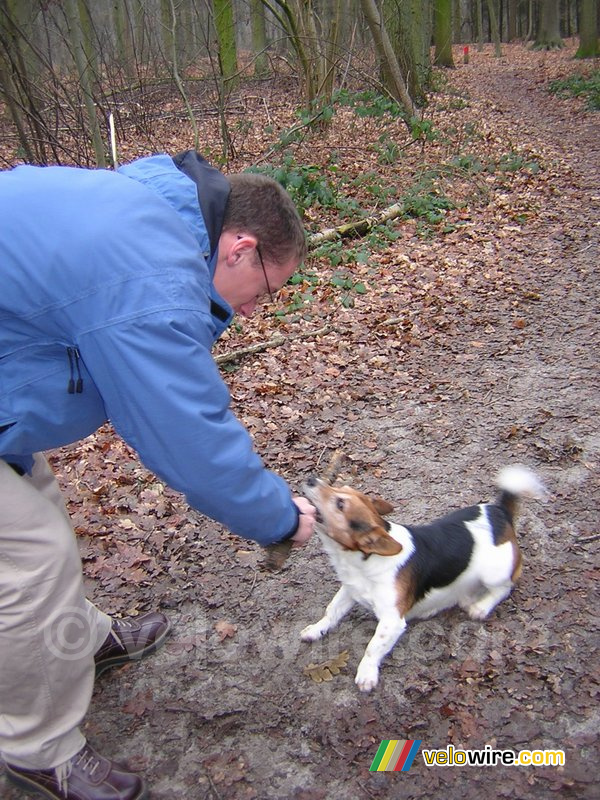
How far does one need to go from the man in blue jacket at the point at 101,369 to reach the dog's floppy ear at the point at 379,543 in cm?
51

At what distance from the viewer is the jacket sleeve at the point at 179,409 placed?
5.98ft

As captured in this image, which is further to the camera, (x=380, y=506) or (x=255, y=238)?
(x=380, y=506)

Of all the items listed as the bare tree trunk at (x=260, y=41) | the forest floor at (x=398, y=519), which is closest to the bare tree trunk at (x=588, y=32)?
the bare tree trunk at (x=260, y=41)

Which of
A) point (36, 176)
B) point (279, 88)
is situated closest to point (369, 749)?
point (36, 176)

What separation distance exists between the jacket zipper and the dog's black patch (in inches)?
74.2

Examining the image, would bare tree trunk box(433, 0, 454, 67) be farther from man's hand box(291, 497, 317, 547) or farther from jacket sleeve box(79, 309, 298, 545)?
jacket sleeve box(79, 309, 298, 545)

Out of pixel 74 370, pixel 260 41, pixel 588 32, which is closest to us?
pixel 74 370

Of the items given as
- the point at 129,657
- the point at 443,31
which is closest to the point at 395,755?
the point at 129,657

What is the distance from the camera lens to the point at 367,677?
3.01 m

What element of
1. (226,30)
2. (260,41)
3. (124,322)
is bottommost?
(124,322)

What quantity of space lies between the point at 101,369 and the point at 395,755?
2.14m

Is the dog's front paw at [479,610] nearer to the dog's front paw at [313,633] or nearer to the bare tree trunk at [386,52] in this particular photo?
the dog's front paw at [313,633]

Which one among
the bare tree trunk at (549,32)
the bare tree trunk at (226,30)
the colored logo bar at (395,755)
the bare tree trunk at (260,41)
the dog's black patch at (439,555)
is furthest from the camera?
the bare tree trunk at (549,32)

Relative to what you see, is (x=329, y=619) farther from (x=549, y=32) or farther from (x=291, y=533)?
(x=549, y=32)
